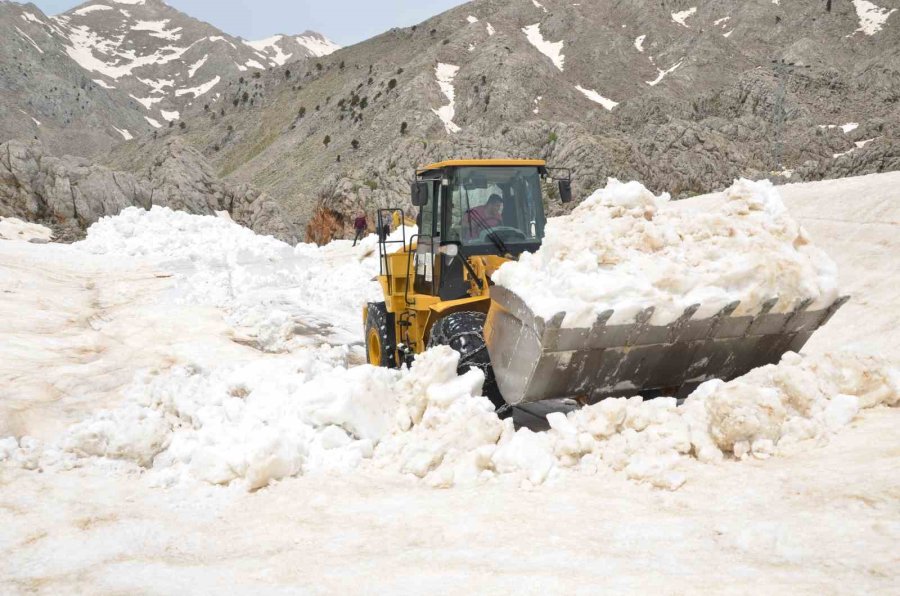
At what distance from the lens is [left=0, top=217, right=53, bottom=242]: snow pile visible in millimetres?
22594

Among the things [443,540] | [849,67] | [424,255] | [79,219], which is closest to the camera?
[443,540]

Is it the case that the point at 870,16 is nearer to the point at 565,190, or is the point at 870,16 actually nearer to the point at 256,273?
the point at 256,273

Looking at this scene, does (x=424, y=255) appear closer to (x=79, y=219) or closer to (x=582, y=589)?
(x=582, y=589)

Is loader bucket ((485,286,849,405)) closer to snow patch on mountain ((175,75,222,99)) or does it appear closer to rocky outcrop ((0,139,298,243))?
rocky outcrop ((0,139,298,243))

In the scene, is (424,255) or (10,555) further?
(424,255)

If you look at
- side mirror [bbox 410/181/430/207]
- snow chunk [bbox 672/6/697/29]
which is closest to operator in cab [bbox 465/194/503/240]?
side mirror [bbox 410/181/430/207]

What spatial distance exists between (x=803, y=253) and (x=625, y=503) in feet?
9.28

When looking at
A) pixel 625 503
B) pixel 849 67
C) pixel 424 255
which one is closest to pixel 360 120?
pixel 849 67

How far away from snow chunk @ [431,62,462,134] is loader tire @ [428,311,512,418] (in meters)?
51.6

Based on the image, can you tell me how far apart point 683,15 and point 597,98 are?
93.6 feet

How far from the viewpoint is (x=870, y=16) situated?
3007 inches

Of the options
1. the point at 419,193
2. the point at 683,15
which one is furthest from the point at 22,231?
the point at 683,15

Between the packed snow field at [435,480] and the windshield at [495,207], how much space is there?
4.88ft

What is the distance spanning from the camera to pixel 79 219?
2794 cm
